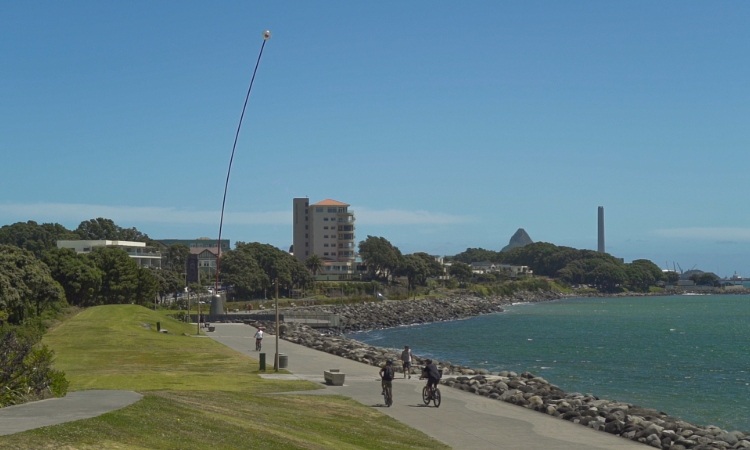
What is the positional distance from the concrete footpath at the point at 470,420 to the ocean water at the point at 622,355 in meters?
10.2

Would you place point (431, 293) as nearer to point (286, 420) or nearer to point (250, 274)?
point (250, 274)

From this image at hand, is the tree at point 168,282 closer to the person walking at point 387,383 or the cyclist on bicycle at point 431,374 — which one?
the person walking at point 387,383

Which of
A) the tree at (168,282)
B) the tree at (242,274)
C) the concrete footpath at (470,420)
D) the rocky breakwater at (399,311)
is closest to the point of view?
the concrete footpath at (470,420)

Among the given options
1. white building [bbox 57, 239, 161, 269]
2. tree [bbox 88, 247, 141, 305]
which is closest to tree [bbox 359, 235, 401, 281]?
white building [bbox 57, 239, 161, 269]

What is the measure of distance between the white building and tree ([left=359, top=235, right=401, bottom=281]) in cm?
4270

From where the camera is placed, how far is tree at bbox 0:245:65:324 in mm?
57344

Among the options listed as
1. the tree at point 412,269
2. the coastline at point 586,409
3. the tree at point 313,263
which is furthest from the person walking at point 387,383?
the tree at point 412,269

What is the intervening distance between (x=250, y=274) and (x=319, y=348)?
79465mm

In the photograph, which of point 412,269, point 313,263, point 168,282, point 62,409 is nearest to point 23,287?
point 62,409

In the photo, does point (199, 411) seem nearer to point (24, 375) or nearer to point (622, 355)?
point (24, 375)

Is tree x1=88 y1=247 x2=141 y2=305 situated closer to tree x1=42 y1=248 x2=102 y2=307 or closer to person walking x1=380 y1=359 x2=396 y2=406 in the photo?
tree x1=42 y1=248 x2=102 y2=307

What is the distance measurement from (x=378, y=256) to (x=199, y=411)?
165 meters

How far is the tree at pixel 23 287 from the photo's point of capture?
188 ft

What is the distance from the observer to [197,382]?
115ft
